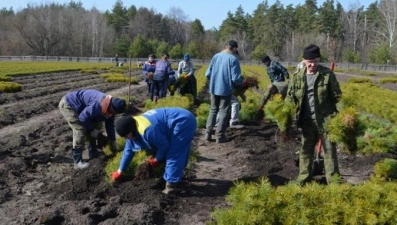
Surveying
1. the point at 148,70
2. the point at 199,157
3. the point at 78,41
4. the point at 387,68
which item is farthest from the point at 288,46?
the point at 199,157

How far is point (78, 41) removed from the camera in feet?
271

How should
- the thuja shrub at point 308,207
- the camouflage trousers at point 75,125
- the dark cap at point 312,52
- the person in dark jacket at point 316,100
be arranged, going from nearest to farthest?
the thuja shrub at point 308,207 → the dark cap at point 312,52 → the person in dark jacket at point 316,100 → the camouflage trousers at point 75,125

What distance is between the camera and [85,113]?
6.11m

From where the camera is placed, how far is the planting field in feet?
15.5

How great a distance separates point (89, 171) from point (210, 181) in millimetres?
1734

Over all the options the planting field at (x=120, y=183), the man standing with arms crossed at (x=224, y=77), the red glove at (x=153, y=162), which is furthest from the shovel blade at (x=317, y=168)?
the man standing with arms crossed at (x=224, y=77)

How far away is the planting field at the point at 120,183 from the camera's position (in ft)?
15.5

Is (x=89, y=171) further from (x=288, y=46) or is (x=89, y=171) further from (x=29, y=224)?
(x=288, y=46)

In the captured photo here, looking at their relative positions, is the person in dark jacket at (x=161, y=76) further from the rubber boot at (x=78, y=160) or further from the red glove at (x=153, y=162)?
the red glove at (x=153, y=162)

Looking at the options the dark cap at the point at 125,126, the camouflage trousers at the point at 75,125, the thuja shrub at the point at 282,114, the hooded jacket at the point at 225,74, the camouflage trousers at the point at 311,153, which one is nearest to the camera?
the dark cap at the point at 125,126

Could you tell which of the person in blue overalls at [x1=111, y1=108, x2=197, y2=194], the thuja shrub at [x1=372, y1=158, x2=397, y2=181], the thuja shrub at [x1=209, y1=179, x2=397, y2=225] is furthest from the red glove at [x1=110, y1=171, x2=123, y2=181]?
the thuja shrub at [x1=372, y1=158, x2=397, y2=181]

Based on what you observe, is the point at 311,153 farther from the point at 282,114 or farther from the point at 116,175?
the point at 116,175

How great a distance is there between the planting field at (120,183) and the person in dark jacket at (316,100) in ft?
2.52

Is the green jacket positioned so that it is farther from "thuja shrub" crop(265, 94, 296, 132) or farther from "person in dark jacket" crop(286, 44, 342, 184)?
"thuja shrub" crop(265, 94, 296, 132)
